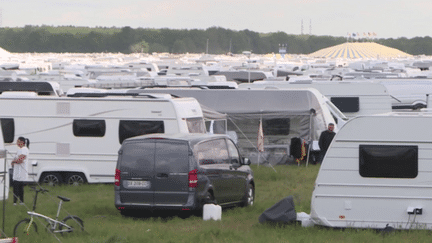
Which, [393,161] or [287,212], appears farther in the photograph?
[287,212]

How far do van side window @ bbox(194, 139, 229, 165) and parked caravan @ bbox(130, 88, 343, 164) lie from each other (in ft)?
26.6

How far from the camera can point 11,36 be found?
623 ft

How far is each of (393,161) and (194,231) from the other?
3.23 metres

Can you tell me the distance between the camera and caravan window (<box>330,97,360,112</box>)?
2828 centimetres

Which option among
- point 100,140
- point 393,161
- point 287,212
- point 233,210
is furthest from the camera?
point 100,140

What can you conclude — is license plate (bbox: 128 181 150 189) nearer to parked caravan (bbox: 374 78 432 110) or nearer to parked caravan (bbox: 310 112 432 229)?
parked caravan (bbox: 310 112 432 229)

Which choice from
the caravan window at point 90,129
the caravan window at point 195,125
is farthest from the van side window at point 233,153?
the caravan window at point 90,129

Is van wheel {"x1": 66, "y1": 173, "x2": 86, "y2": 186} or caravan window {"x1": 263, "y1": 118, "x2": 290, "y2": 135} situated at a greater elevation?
caravan window {"x1": 263, "y1": 118, "x2": 290, "y2": 135}

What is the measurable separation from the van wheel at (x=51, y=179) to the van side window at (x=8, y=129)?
115 cm

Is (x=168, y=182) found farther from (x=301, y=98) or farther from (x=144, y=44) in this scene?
(x=144, y=44)

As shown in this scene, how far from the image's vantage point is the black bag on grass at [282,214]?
12844mm

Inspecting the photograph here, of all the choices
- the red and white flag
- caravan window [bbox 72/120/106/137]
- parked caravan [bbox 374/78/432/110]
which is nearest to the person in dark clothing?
the red and white flag

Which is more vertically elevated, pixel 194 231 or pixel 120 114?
pixel 120 114

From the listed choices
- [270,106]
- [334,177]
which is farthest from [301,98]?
[334,177]
